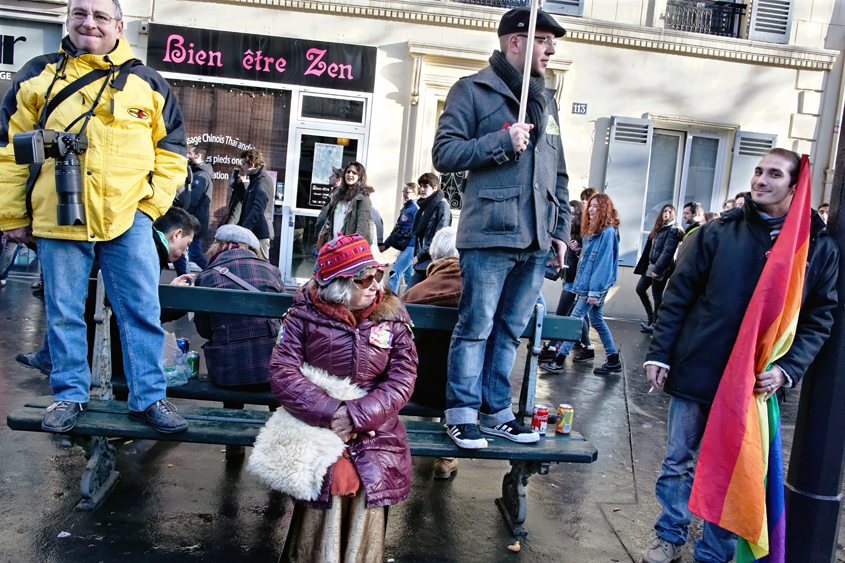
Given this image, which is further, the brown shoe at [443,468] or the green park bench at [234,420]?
the brown shoe at [443,468]

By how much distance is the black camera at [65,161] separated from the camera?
2.90m

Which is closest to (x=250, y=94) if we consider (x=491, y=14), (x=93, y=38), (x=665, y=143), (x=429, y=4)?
(x=429, y=4)

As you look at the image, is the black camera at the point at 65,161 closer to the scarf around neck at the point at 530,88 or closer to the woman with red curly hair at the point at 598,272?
the scarf around neck at the point at 530,88

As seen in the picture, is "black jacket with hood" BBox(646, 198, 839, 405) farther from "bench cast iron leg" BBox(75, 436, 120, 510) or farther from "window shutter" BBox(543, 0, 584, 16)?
"window shutter" BBox(543, 0, 584, 16)

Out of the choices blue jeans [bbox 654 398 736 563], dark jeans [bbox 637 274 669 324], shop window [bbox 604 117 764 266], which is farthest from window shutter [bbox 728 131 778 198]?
blue jeans [bbox 654 398 736 563]

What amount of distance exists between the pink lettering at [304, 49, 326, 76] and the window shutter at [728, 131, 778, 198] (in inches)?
274

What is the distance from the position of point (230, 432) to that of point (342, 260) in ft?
3.42

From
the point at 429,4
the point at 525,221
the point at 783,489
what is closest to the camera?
the point at 783,489

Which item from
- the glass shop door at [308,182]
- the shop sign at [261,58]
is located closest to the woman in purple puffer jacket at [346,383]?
the glass shop door at [308,182]

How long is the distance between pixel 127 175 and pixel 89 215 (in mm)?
237

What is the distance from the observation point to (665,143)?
12.4 metres

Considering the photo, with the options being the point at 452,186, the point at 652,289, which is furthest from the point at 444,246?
the point at 452,186

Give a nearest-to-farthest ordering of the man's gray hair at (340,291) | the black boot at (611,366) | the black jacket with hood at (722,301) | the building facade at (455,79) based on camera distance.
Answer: the man's gray hair at (340,291) < the black jacket with hood at (722,301) < the black boot at (611,366) < the building facade at (455,79)

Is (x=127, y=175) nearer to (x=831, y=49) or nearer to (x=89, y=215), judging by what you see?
(x=89, y=215)
